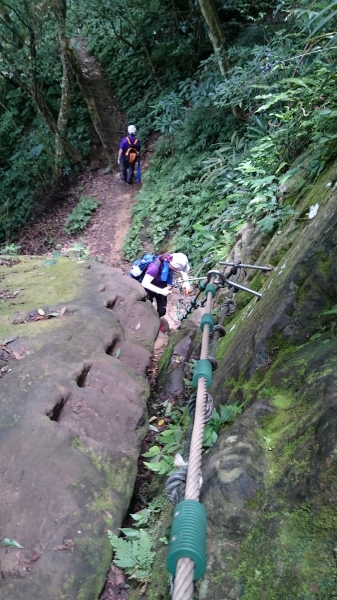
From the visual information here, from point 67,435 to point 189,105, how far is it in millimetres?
12829

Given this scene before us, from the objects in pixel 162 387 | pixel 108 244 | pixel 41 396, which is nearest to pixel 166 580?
pixel 41 396

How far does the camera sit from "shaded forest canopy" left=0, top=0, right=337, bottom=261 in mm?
6457

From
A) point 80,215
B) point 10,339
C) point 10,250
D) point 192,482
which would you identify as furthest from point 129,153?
point 192,482

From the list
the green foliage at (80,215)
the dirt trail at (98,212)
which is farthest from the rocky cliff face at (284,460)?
the green foliage at (80,215)

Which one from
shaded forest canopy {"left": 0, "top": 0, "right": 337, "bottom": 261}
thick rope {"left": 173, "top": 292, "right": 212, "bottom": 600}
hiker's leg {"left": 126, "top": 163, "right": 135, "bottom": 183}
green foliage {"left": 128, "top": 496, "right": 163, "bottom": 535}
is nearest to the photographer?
thick rope {"left": 173, "top": 292, "right": 212, "bottom": 600}

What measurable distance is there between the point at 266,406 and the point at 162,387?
11.1 feet

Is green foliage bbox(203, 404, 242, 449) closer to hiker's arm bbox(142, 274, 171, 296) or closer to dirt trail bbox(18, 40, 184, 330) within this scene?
hiker's arm bbox(142, 274, 171, 296)

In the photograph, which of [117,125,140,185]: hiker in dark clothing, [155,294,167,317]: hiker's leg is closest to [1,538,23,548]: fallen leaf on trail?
[155,294,167,317]: hiker's leg

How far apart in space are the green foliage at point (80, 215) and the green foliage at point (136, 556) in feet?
38.2

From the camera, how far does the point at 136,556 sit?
2.94 meters

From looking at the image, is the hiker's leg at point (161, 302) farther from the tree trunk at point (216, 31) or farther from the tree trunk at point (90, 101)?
the tree trunk at point (90, 101)

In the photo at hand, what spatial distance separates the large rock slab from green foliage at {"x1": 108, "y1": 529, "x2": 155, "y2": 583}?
217 mm

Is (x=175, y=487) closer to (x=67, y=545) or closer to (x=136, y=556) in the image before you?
(x=136, y=556)

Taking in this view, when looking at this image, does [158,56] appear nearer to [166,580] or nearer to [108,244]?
[108,244]
